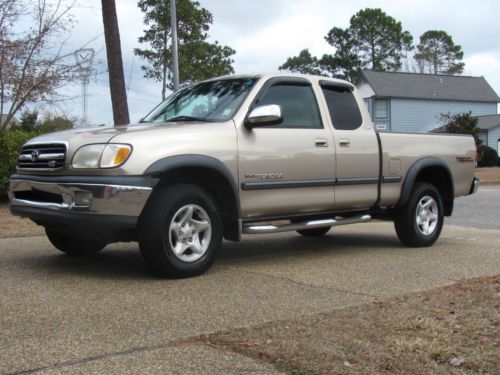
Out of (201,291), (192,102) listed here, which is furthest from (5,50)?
(201,291)

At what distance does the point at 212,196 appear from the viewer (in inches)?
233

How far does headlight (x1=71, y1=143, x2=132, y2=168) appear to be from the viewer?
16.8ft

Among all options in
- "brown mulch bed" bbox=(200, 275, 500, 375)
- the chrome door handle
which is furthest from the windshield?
"brown mulch bed" bbox=(200, 275, 500, 375)

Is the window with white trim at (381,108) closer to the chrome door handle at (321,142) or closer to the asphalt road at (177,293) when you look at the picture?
the asphalt road at (177,293)

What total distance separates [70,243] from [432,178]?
4828 millimetres

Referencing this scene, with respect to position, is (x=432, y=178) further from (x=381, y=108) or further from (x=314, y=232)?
(x=381, y=108)

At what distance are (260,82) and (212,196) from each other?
138cm

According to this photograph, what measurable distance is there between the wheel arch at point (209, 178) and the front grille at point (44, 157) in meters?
0.86

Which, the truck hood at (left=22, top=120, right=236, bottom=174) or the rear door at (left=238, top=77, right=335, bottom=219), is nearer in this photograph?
the truck hood at (left=22, top=120, right=236, bottom=174)

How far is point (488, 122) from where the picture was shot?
47750 mm

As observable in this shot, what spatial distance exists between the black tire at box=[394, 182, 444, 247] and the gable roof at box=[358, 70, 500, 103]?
39100mm

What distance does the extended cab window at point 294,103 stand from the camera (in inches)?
256

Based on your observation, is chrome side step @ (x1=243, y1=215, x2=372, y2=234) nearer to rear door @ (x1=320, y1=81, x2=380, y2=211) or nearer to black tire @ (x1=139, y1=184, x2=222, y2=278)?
rear door @ (x1=320, y1=81, x2=380, y2=211)

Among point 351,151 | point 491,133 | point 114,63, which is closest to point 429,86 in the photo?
point 491,133
